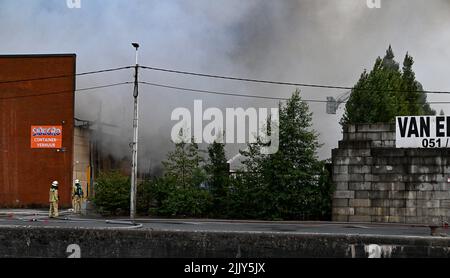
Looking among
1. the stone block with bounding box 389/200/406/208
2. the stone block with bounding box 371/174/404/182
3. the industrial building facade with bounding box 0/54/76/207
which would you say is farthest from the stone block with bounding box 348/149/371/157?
the industrial building facade with bounding box 0/54/76/207

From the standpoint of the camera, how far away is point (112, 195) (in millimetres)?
25109

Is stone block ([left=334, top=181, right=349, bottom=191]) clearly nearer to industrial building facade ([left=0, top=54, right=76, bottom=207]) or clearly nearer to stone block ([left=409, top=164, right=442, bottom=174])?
stone block ([left=409, top=164, right=442, bottom=174])

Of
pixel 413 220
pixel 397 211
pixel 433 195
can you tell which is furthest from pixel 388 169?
pixel 413 220

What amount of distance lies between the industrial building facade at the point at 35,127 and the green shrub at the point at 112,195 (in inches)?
163

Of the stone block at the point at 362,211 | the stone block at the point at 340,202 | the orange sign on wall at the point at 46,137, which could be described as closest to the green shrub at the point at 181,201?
the stone block at the point at 340,202

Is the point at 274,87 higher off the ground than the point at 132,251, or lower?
higher

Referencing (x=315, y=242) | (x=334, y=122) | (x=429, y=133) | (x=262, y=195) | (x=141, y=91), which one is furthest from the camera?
(x=334, y=122)

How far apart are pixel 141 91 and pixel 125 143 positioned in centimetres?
289

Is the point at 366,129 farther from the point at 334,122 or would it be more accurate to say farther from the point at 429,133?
the point at 334,122

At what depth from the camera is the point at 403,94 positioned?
34.8 metres

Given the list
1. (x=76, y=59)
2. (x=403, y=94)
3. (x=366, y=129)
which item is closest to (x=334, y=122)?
(x=403, y=94)

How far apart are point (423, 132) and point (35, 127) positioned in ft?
62.0

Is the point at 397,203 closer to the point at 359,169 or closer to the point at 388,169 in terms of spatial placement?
the point at 388,169
